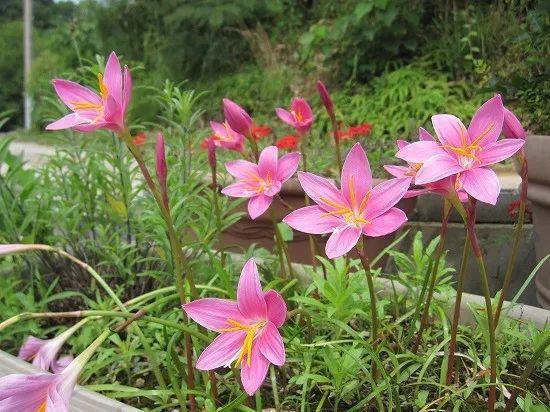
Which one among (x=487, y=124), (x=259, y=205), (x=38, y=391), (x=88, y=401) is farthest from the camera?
(x=259, y=205)

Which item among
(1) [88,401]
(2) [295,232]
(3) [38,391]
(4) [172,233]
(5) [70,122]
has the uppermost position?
(5) [70,122]

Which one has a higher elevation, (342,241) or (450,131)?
(450,131)

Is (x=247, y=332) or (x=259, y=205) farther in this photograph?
(x=259, y=205)

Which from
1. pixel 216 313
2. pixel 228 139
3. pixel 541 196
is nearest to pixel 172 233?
pixel 216 313

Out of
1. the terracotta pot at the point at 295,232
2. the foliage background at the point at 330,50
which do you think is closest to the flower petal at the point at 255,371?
the terracotta pot at the point at 295,232

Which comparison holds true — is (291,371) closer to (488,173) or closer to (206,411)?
(206,411)

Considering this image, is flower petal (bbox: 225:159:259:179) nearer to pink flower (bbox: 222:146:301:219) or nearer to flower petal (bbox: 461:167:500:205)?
pink flower (bbox: 222:146:301:219)

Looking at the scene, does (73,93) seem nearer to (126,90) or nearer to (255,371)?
(126,90)

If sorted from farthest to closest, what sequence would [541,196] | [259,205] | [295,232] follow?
[295,232]
[541,196]
[259,205]
